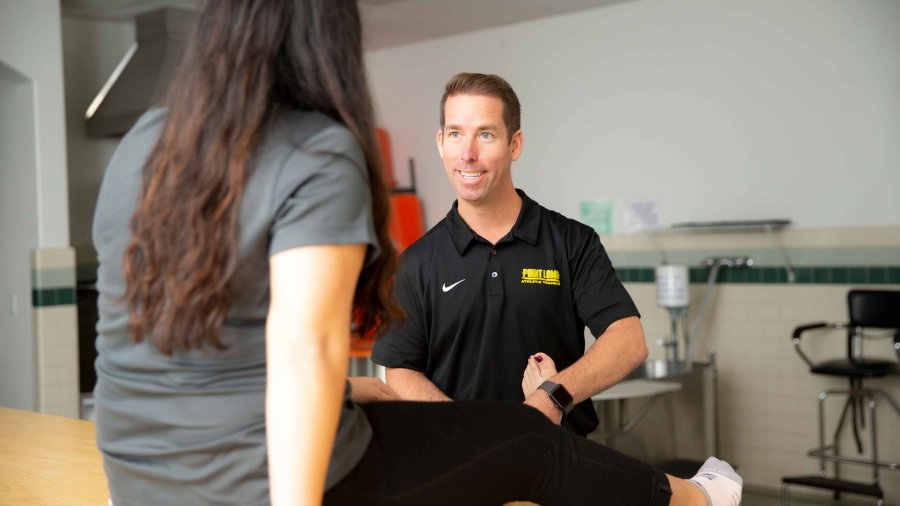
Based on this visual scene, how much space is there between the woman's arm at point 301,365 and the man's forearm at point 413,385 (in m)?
1.05

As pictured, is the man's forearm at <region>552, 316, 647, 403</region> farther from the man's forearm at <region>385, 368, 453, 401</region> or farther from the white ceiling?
the white ceiling

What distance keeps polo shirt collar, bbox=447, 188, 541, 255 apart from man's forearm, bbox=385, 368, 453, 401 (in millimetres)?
309

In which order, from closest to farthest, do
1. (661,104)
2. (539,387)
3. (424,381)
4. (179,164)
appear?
(179,164) < (539,387) < (424,381) < (661,104)

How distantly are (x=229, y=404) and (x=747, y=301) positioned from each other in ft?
16.9

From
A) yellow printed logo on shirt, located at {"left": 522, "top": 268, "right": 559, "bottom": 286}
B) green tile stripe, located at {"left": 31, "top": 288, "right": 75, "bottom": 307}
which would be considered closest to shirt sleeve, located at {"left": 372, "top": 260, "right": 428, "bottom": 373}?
yellow printed logo on shirt, located at {"left": 522, "top": 268, "right": 559, "bottom": 286}

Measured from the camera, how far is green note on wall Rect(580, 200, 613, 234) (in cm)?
656

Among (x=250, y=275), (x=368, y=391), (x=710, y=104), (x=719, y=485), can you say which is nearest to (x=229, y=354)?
(x=250, y=275)

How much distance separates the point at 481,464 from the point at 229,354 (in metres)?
0.39

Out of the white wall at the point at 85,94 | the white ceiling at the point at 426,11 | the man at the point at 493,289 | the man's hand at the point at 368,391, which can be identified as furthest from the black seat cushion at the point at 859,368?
the white wall at the point at 85,94

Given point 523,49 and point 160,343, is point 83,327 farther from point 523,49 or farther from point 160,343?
point 160,343

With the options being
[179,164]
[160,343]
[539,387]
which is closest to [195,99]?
[179,164]

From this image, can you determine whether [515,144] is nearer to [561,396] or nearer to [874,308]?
[561,396]

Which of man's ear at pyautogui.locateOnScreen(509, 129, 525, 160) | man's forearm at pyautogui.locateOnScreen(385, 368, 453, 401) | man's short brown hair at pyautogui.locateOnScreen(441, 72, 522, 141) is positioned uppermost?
man's short brown hair at pyautogui.locateOnScreen(441, 72, 522, 141)

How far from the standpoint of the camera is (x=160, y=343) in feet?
4.00
